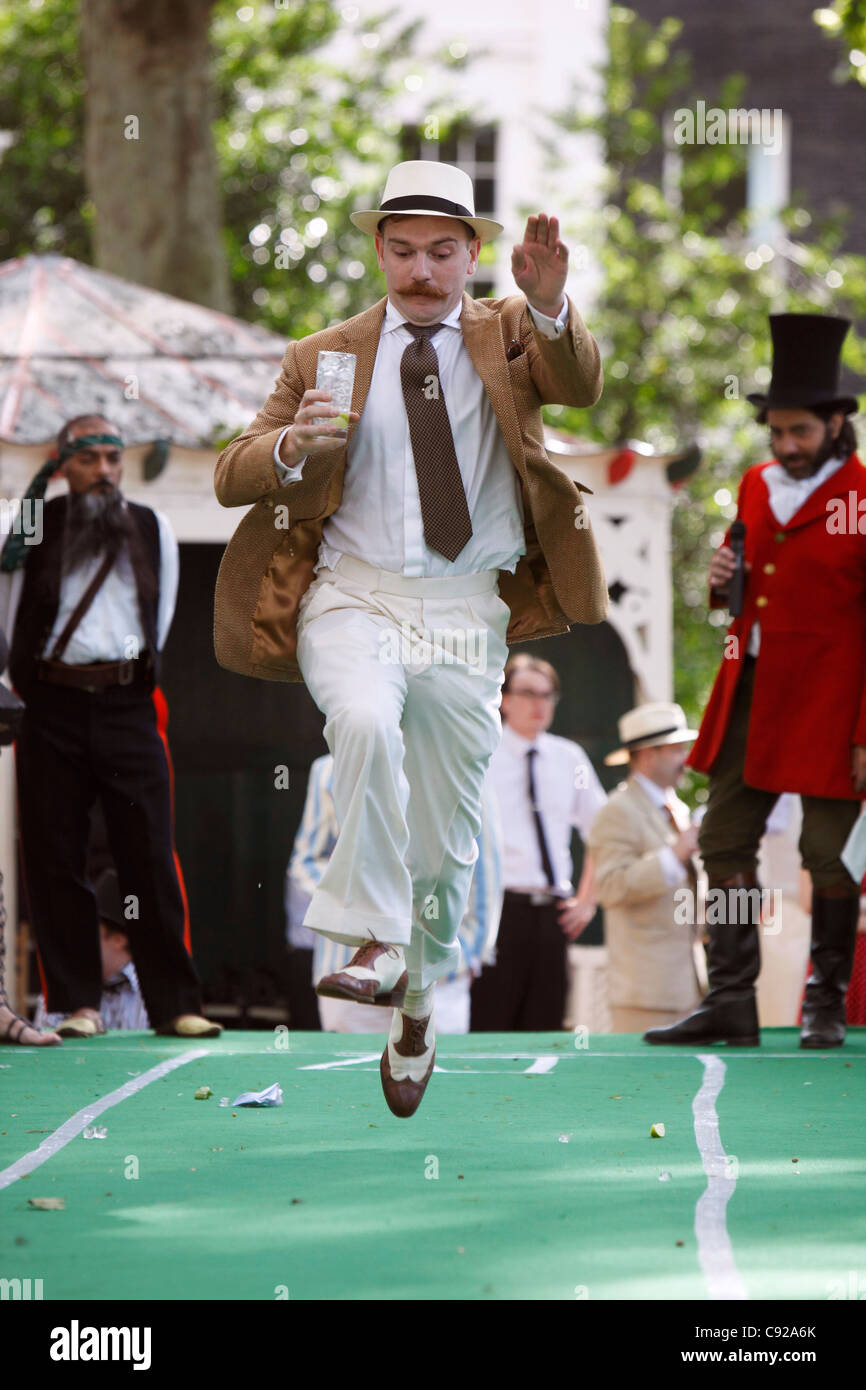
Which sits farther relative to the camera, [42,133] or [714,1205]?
[42,133]

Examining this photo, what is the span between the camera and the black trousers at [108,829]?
29.2ft

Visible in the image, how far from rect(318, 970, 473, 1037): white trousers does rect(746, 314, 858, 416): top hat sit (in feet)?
10.9

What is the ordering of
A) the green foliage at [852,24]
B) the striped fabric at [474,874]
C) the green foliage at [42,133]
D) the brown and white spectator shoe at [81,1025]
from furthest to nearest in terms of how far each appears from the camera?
the green foliage at [42,133], the green foliage at [852,24], the striped fabric at [474,874], the brown and white spectator shoe at [81,1025]

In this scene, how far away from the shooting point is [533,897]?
1109 cm

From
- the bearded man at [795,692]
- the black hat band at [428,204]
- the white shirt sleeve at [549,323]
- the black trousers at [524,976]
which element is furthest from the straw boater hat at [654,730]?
the white shirt sleeve at [549,323]

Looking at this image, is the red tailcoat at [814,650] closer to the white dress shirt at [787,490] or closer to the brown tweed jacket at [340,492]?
the white dress shirt at [787,490]

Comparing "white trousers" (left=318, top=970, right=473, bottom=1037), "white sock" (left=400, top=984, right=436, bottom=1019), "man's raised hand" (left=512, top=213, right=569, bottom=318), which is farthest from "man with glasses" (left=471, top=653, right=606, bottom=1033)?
"man's raised hand" (left=512, top=213, right=569, bottom=318)

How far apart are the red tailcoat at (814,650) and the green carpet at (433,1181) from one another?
1.19m

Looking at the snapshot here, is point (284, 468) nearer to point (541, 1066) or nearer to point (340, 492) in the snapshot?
point (340, 492)

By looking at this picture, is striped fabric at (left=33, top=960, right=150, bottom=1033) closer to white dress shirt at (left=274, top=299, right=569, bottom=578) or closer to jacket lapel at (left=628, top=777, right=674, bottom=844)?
jacket lapel at (left=628, top=777, right=674, bottom=844)

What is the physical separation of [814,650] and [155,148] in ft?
40.6

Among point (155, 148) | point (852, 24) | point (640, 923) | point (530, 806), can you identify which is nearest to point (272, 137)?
point (155, 148)
